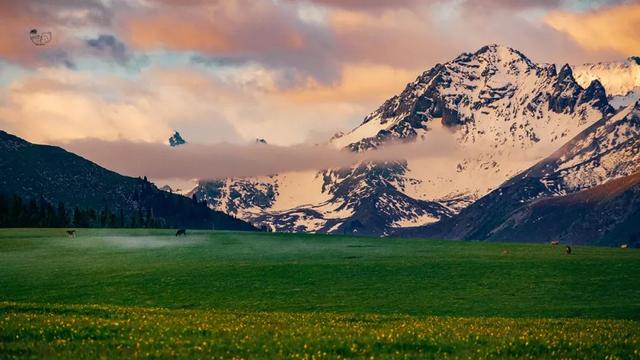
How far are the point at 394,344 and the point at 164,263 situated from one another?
8016 cm

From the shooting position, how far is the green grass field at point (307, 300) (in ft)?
142

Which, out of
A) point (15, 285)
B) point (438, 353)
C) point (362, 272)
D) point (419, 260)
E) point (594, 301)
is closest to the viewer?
point (438, 353)

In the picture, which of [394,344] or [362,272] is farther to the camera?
[362,272]

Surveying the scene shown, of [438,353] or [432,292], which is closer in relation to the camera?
[438,353]

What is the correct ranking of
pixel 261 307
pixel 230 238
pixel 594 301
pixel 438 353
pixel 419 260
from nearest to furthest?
pixel 438 353 < pixel 261 307 < pixel 594 301 < pixel 419 260 < pixel 230 238

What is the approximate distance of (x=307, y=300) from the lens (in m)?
83.9

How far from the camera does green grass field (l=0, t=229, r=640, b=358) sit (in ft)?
142

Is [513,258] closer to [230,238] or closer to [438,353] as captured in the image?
[230,238]

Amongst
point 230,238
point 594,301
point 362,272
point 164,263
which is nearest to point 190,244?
point 230,238

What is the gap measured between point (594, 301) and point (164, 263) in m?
58.9

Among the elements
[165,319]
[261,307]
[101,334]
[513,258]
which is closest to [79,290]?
[261,307]

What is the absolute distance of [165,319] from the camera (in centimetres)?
5153

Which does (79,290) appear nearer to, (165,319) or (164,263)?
(164,263)

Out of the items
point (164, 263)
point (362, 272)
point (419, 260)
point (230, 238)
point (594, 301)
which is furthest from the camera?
point (230, 238)
